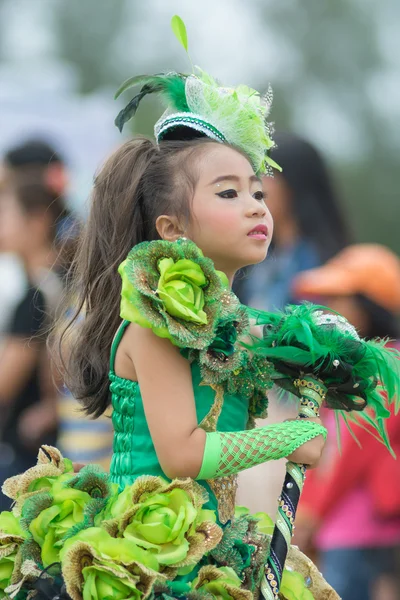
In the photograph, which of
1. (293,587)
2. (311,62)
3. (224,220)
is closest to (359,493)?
(293,587)

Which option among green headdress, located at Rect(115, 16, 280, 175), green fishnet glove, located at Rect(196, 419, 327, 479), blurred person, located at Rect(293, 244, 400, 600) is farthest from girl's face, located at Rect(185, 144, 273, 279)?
blurred person, located at Rect(293, 244, 400, 600)

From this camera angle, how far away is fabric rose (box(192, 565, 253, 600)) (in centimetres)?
270

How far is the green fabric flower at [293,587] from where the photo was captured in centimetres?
290

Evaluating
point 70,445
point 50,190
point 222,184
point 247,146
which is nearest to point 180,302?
point 222,184

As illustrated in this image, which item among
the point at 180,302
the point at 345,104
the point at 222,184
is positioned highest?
the point at 222,184

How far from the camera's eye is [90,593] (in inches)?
101

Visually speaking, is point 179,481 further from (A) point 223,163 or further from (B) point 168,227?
(A) point 223,163

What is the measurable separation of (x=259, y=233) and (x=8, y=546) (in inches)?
40.3

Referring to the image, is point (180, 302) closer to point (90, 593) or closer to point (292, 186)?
point (90, 593)

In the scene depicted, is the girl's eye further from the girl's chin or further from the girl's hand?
the girl's hand

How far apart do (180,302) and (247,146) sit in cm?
66

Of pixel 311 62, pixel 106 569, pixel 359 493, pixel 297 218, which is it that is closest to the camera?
pixel 106 569

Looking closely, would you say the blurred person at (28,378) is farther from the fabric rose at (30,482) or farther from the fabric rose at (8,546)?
the fabric rose at (8,546)

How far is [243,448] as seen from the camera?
2.73 meters
